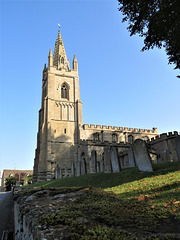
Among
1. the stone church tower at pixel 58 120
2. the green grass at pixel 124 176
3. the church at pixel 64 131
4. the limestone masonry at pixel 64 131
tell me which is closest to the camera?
the green grass at pixel 124 176

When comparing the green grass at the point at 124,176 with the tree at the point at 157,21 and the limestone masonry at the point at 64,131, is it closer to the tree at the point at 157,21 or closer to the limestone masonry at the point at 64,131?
→ the tree at the point at 157,21

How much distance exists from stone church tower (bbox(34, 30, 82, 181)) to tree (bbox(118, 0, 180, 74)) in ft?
90.7

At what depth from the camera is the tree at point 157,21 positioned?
10008 mm

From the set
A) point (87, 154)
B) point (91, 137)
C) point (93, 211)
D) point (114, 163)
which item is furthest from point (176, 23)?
point (91, 137)

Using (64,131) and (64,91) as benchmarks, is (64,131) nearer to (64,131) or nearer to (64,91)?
(64,131)

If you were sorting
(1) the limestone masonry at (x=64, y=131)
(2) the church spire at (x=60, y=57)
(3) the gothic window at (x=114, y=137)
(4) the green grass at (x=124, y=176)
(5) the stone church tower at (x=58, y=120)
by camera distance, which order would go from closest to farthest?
(4) the green grass at (x=124, y=176) < (1) the limestone masonry at (x=64, y=131) < (5) the stone church tower at (x=58, y=120) < (3) the gothic window at (x=114, y=137) < (2) the church spire at (x=60, y=57)

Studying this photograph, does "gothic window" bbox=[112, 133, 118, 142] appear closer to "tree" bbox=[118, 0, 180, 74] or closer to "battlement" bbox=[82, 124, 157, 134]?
"battlement" bbox=[82, 124, 157, 134]

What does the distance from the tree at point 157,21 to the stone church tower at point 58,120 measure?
27.6 metres

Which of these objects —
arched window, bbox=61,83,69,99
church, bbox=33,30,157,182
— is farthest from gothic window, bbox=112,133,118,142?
arched window, bbox=61,83,69,99

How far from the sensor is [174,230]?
92.0 inches

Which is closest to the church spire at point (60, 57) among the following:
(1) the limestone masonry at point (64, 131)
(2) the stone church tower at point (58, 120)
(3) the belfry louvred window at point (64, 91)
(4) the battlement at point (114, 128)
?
(2) the stone church tower at point (58, 120)

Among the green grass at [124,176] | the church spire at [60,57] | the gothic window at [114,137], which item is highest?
the church spire at [60,57]

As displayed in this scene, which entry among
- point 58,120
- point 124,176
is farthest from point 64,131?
point 124,176

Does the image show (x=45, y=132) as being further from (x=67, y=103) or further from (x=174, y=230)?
(x=174, y=230)
